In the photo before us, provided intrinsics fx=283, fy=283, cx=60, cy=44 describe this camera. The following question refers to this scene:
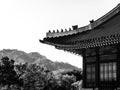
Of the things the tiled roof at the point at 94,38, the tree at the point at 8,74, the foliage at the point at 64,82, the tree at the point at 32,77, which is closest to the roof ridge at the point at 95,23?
the tiled roof at the point at 94,38

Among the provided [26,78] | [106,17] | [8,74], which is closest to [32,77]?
[26,78]

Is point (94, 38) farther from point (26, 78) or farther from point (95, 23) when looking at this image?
point (26, 78)

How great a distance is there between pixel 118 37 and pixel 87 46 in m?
2.85

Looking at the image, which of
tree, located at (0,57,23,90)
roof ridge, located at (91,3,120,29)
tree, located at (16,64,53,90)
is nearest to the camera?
roof ridge, located at (91,3,120,29)

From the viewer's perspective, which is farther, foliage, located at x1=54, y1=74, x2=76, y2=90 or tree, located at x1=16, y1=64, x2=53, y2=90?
foliage, located at x1=54, y1=74, x2=76, y2=90

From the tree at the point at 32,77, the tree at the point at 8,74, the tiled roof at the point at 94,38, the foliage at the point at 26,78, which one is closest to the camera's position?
the tiled roof at the point at 94,38

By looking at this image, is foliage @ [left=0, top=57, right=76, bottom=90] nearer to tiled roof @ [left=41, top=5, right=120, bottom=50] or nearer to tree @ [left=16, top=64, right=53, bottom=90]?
tree @ [left=16, top=64, right=53, bottom=90]

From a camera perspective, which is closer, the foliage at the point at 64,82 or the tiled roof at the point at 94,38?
the tiled roof at the point at 94,38

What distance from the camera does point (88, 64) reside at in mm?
20969

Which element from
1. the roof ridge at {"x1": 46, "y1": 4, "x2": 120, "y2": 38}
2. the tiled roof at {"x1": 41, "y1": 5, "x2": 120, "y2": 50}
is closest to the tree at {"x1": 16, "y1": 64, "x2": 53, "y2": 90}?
the tiled roof at {"x1": 41, "y1": 5, "x2": 120, "y2": 50}

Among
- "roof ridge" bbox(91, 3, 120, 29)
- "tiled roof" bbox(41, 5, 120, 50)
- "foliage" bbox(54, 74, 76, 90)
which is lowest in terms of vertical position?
"foliage" bbox(54, 74, 76, 90)

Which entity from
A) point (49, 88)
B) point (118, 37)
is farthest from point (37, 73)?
point (118, 37)

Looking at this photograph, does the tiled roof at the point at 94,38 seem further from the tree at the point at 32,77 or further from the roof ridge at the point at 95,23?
the tree at the point at 32,77

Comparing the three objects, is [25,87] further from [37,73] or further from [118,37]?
[118,37]
